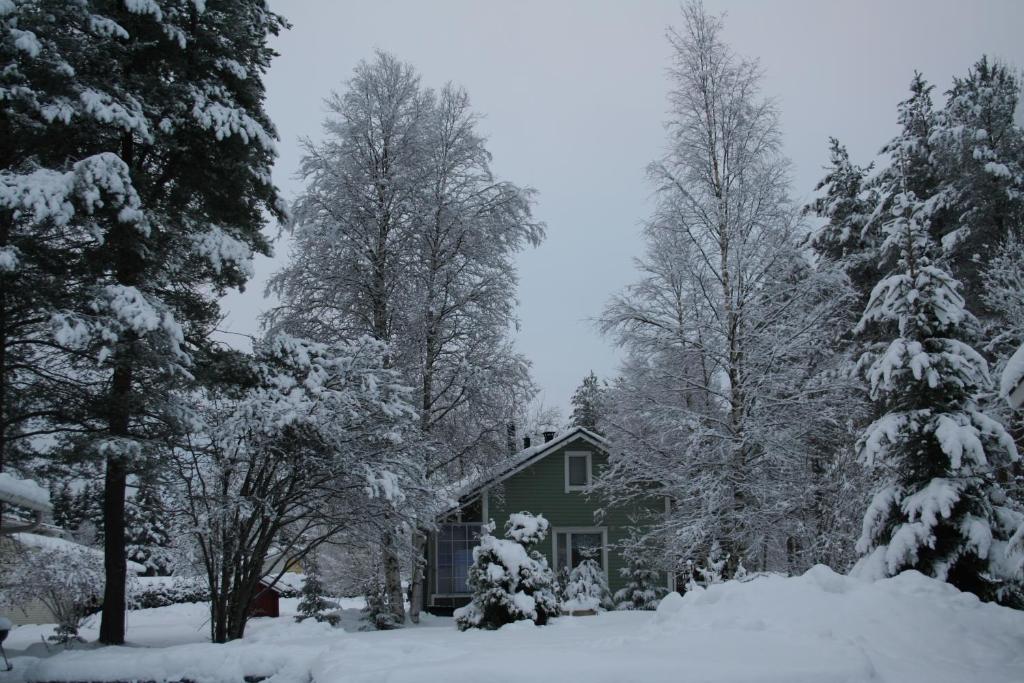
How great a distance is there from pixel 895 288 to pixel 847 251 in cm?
1199

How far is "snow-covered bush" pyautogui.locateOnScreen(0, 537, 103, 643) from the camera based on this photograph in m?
17.6

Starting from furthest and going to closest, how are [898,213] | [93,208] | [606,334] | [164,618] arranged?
[164,618], [606,334], [898,213], [93,208]

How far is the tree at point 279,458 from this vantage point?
37.0 ft

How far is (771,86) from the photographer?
15.9 meters

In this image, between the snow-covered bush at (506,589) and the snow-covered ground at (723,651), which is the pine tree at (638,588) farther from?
the snow-covered ground at (723,651)

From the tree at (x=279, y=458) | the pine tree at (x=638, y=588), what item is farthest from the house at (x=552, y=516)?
the tree at (x=279, y=458)

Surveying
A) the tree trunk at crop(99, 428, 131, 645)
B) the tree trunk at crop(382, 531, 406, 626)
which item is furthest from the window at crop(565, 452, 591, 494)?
the tree trunk at crop(99, 428, 131, 645)

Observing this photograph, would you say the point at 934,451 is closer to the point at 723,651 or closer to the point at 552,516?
the point at 723,651

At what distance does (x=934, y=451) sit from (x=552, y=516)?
43.3ft

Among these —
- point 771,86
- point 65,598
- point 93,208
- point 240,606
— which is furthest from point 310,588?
point 771,86

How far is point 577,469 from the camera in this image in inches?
893

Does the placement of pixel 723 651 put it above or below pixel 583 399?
below

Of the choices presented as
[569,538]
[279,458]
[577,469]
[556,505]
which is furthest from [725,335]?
[569,538]

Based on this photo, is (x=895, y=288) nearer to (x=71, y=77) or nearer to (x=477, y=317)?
(x=477, y=317)
